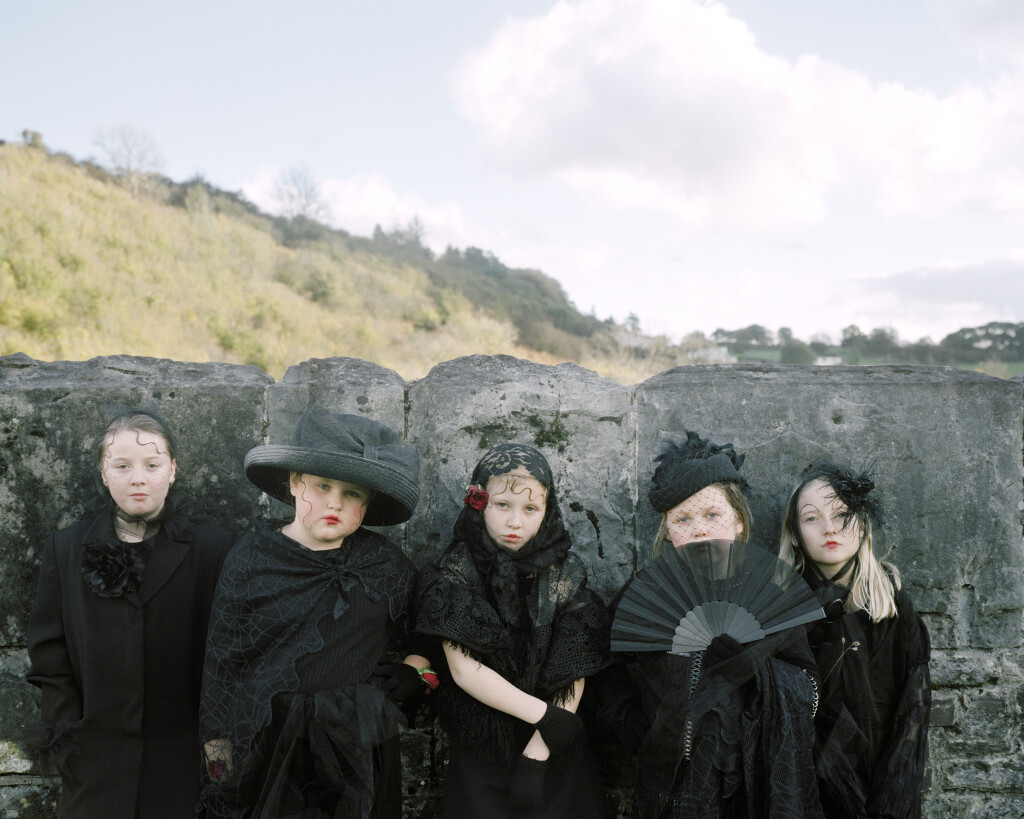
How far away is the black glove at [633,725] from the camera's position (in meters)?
2.21

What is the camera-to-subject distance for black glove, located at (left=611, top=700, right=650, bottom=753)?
2.21 metres

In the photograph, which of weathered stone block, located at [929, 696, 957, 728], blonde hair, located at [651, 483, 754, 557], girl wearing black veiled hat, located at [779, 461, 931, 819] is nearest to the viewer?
girl wearing black veiled hat, located at [779, 461, 931, 819]

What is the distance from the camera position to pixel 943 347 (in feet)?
67.8

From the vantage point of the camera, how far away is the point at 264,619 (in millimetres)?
2070

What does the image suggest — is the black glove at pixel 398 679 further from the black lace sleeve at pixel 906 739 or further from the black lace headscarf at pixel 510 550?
the black lace sleeve at pixel 906 739

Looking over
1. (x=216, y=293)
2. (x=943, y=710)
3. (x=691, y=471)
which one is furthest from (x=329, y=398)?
(x=216, y=293)

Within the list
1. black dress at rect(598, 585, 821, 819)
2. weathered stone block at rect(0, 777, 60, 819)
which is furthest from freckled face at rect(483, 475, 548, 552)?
weathered stone block at rect(0, 777, 60, 819)

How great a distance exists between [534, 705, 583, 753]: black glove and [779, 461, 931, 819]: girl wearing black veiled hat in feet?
2.65

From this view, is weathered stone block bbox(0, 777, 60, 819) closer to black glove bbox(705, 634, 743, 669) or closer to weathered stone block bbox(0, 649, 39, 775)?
weathered stone block bbox(0, 649, 39, 775)

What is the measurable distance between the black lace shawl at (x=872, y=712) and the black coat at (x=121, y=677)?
6.81 feet

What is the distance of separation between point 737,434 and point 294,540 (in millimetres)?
1727

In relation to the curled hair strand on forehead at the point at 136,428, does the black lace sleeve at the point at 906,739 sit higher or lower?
lower

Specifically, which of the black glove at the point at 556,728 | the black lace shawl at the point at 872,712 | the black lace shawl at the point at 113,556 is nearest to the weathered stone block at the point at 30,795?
the black lace shawl at the point at 113,556

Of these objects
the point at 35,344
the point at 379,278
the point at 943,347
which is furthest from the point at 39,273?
the point at 943,347
